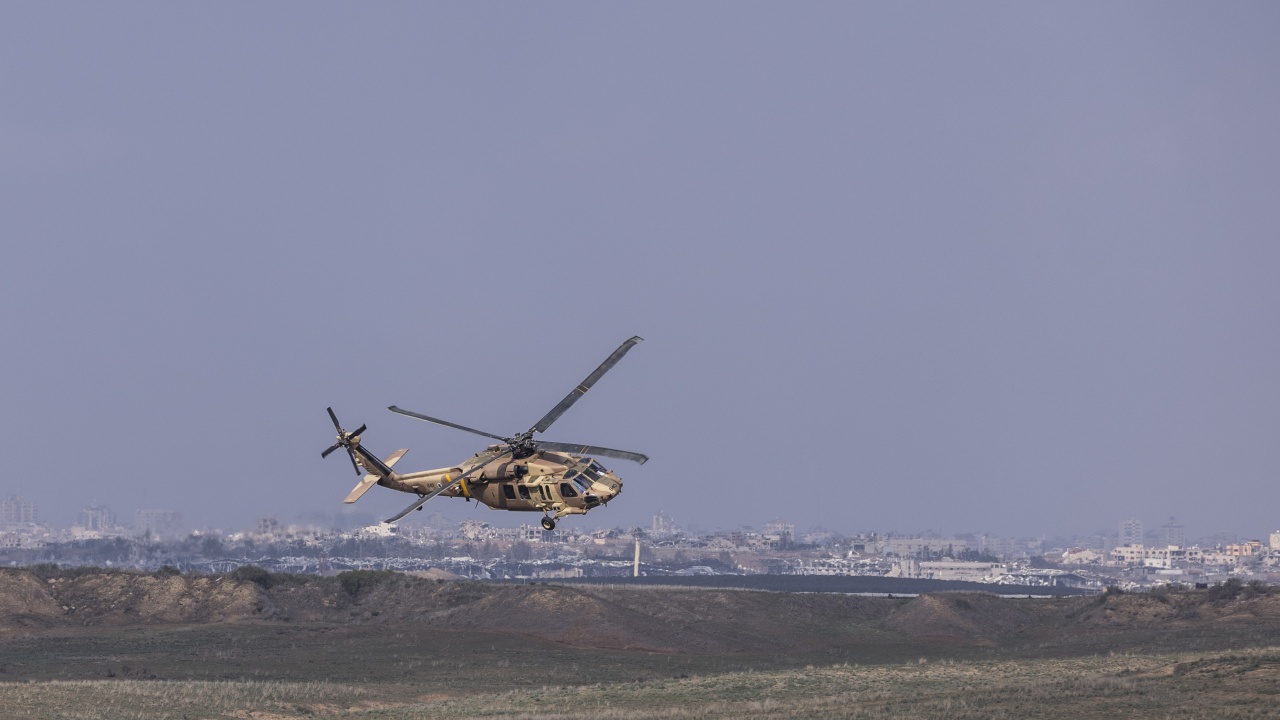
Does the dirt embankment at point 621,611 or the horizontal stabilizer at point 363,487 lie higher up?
the horizontal stabilizer at point 363,487

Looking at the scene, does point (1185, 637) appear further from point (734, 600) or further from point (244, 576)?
point (244, 576)

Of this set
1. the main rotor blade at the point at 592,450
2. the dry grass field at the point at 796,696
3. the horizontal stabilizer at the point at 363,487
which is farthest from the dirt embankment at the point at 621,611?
the main rotor blade at the point at 592,450

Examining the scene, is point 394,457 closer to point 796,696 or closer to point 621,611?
point 796,696

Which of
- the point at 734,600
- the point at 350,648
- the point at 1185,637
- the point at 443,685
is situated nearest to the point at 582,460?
the point at 443,685

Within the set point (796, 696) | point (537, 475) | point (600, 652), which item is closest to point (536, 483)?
point (537, 475)

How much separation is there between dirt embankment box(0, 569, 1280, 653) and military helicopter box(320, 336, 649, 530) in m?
47.4

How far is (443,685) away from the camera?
2435 inches

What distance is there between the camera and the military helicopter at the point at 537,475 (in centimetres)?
3716

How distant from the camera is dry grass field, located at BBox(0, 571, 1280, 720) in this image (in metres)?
48.3

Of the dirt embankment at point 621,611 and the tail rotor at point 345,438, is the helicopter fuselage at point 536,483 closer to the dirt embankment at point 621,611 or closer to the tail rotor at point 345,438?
the tail rotor at point 345,438

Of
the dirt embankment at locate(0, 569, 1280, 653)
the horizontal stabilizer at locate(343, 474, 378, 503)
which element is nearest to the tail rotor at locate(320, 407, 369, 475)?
the horizontal stabilizer at locate(343, 474, 378, 503)

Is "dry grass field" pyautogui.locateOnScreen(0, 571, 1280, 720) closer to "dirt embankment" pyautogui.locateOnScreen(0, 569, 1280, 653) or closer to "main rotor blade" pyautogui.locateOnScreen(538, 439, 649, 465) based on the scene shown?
"dirt embankment" pyautogui.locateOnScreen(0, 569, 1280, 653)

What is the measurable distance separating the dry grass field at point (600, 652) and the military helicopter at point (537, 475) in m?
11.3

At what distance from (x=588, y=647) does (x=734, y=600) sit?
75.0 feet
